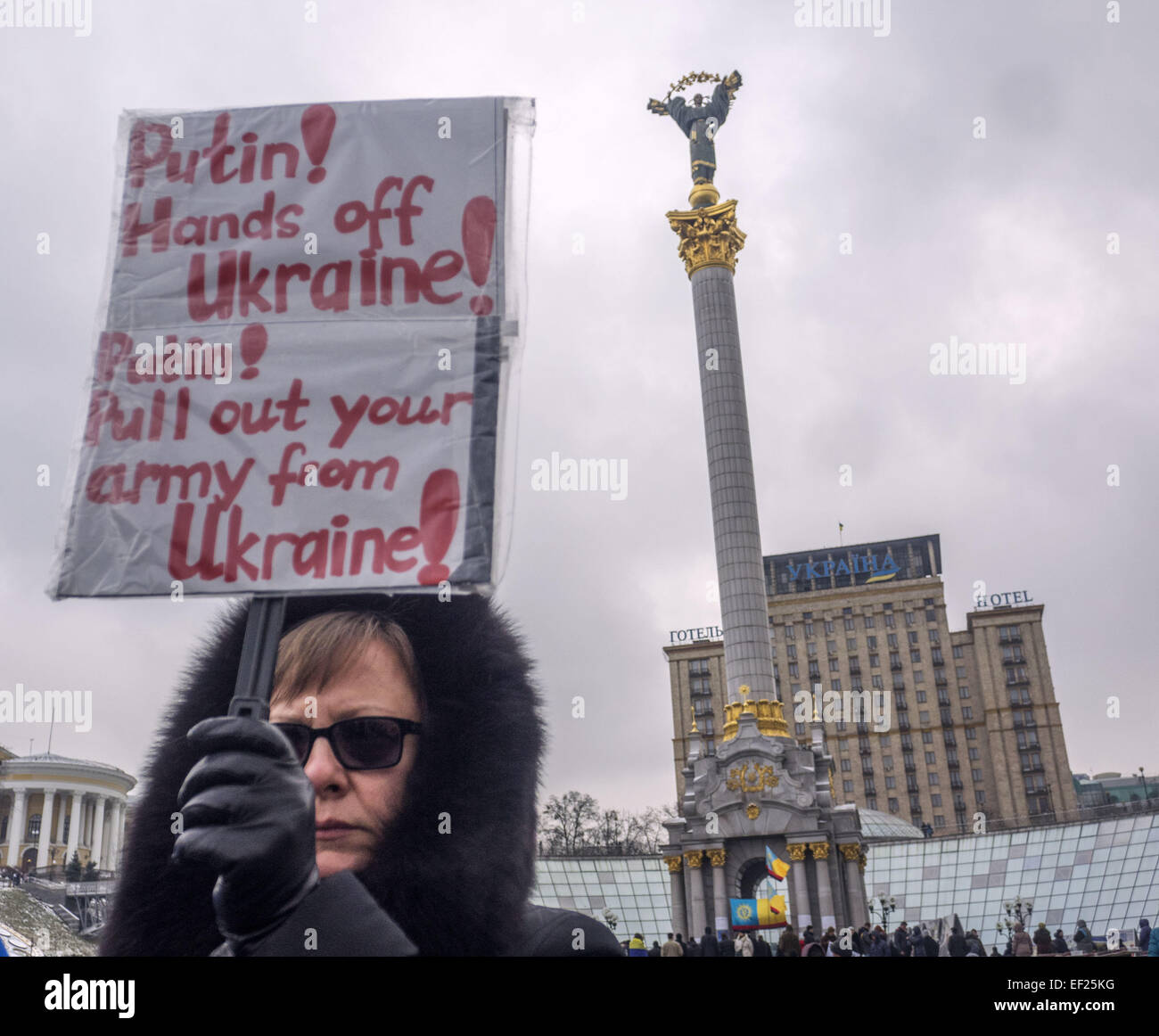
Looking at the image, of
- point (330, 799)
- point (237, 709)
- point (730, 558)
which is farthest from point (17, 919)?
point (730, 558)

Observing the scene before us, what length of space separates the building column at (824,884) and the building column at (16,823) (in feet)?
85.8

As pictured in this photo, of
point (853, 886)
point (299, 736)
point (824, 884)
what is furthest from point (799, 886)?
point (299, 736)

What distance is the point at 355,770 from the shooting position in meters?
6.31

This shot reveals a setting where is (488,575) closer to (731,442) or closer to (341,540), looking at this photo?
(341,540)

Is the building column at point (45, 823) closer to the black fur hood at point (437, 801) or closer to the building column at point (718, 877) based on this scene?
the black fur hood at point (437, 801)

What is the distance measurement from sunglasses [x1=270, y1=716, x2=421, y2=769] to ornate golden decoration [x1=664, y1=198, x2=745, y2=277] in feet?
140

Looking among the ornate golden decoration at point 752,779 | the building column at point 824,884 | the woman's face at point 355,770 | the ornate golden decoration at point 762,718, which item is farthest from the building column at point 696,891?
the woman's face at point 355,770

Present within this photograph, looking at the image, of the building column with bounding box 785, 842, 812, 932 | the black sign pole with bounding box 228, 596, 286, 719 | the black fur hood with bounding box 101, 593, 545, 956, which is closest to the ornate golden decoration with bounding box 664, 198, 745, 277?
the building column with bounding box 785, 842, 812, 932

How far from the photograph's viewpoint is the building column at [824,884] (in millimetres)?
34875

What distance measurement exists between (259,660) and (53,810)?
17.8m

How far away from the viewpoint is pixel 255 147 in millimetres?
5391

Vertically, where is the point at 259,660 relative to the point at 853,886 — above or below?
above

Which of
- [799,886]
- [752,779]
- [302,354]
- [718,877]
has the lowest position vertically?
[799,886]

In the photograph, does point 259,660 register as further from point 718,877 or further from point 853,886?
point 853,886
